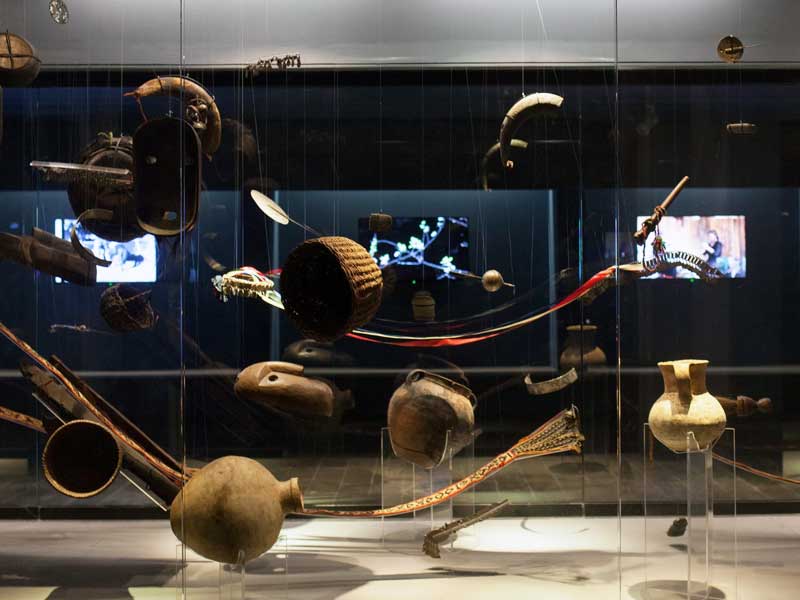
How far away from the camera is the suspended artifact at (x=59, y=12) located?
425 cm

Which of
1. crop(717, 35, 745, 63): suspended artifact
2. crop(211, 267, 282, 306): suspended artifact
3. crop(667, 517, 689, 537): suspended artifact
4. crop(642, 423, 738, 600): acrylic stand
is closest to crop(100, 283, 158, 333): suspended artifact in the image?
crop(211, 267, 282, 306): suspended artifact

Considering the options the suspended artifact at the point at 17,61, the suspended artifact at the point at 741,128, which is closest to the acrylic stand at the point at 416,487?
the suspended artifact at the point at 741,128

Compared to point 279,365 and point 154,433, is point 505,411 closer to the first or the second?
point 279,365

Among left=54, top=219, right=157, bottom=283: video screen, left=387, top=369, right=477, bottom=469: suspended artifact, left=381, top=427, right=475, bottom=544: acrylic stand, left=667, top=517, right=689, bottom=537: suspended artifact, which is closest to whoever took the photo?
left=54, top=219, right=157, bottom=283: video screen

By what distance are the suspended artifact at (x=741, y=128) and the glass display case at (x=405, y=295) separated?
0.02 meters

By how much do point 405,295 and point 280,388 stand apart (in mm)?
844

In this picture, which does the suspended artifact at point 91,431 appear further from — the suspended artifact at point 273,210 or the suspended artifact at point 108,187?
the suspended artifact at point 273,210

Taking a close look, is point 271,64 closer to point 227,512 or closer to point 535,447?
point 227,512

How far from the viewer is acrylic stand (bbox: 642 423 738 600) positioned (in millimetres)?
4086

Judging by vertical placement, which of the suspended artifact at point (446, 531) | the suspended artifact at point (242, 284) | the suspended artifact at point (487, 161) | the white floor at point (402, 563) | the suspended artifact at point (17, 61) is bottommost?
the white floor at point (402, 563)

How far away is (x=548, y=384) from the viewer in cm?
506

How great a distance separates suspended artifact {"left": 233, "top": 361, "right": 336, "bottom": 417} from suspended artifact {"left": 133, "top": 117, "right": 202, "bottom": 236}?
0.82m

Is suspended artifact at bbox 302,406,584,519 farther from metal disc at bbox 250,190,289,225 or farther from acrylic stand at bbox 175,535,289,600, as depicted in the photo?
metal disc at bbox 250,190,289,225

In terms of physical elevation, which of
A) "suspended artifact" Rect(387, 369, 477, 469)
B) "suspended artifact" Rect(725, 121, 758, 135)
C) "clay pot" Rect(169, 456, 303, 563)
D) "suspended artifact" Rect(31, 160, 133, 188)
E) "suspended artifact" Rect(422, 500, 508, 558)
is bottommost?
"suspended artifact" Rect(422, 500, 508, 558)
